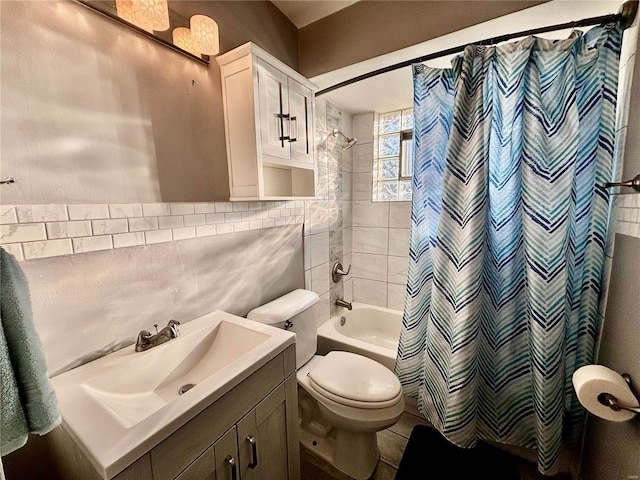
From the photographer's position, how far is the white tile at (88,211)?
0.81m

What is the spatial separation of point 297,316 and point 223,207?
0.69 metres

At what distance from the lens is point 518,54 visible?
108 centimetres

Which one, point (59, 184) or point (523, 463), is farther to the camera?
point (523, 463)

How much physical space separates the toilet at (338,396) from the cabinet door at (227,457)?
1.79 ft

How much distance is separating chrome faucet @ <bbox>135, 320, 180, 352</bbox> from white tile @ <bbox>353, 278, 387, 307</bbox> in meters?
1.71

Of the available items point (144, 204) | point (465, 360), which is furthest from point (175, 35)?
point (465, 360)

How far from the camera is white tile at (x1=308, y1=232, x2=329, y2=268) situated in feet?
6.17

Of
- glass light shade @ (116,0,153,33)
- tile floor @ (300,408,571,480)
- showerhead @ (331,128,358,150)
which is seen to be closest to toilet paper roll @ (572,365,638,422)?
tile floor @ (300,408,571,480)

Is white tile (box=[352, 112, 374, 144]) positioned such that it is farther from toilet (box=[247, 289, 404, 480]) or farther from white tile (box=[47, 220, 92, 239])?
white tile (box=[47, 220, 92, 239])

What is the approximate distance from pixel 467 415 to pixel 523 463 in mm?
568

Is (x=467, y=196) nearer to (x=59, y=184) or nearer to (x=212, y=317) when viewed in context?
(x=212, y=317)

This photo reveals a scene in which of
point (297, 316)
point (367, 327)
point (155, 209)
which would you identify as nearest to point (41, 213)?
point (155, 209)

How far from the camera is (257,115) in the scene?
3.81 feet

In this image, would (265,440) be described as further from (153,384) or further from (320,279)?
(320,279)
